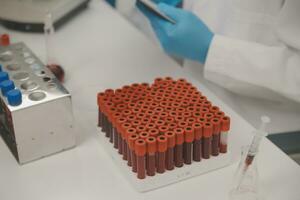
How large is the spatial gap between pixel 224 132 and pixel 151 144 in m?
0.19

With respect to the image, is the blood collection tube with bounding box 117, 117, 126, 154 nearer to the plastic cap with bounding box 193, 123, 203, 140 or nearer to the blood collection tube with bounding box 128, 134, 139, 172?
the blood collection tube with bounding box 128, 134, 139, 172

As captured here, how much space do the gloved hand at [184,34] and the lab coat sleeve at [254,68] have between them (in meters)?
0.04

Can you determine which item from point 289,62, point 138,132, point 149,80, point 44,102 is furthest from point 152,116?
point 289,62

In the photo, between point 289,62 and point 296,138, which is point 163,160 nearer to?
point 296,138

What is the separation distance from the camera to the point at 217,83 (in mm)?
1357

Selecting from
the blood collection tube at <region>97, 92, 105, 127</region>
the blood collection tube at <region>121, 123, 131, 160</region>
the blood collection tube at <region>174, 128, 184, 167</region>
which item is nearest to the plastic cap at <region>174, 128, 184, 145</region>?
the blood collection tube at <region>174, 128, 184, 167</region>

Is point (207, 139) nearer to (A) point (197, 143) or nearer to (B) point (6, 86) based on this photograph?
(A) point (197, 143)

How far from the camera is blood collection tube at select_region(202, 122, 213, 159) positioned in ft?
3.21

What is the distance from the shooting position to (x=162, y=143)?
3.05 feet

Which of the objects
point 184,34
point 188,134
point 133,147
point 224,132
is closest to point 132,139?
point 133,147

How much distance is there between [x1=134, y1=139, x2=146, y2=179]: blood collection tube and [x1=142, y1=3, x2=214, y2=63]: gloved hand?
48 centimetres

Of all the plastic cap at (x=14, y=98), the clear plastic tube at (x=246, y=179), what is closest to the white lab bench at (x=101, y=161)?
the clear plastic tube at (x=246, y=179)

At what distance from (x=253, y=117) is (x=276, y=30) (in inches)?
10.0

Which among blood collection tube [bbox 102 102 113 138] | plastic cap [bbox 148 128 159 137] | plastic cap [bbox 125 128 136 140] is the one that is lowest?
blood collection tube [bbox 102 102 113 138]
